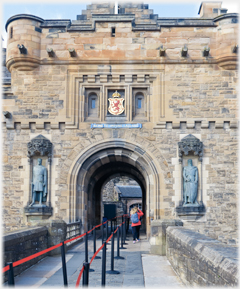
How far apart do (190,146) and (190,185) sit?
1277mm

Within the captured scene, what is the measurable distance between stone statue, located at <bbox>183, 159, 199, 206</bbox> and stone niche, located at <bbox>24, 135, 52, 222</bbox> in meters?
4.47

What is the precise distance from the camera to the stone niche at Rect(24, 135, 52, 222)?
1334cm

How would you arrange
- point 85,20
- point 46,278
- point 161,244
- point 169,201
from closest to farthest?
point 46,278 < point 161,244 < point 169,201 < point 85,20

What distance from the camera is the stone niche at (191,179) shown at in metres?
13.2

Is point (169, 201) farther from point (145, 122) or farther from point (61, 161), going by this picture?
point (61, 161)

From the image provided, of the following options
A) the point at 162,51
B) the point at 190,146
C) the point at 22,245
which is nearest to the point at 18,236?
the point at 22,245

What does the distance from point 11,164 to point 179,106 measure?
5990 millimetres

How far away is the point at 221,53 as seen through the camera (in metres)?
13.9

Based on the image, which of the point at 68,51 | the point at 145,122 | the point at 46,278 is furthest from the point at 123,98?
the point at 46,278

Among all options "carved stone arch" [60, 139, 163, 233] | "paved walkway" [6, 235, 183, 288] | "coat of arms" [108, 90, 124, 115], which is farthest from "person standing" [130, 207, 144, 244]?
"coat of arms" [108, 90, 124, 115]

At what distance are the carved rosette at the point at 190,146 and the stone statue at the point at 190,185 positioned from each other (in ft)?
1.43

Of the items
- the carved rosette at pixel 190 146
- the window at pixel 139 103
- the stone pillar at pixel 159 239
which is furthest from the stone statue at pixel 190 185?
the stone pillar at pixel 159 239

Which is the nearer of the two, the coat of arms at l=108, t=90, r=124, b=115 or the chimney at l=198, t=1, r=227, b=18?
the coat of arms at l=108, t=90, r=124, b=115

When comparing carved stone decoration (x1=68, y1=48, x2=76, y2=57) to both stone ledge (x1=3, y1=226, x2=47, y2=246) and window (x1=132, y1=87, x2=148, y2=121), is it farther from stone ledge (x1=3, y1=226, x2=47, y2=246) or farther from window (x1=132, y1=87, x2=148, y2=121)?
stone ledge (x1=3, y1=226, x2=47, y2=246)
